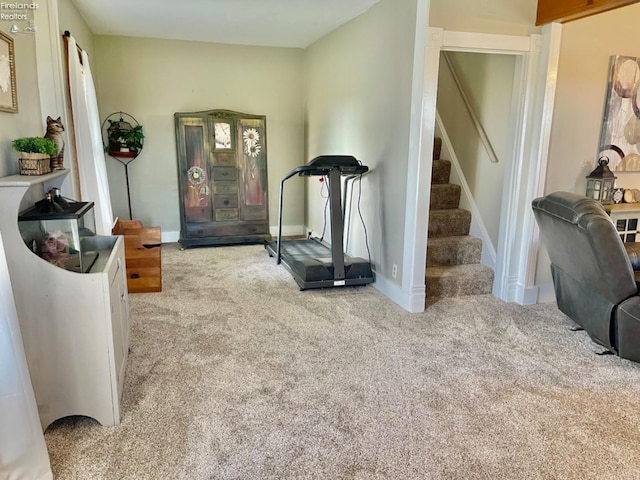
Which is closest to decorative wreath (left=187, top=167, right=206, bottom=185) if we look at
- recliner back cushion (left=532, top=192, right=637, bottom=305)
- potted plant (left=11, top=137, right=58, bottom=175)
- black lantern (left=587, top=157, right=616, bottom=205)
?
potted plant (left=11, top=137, right=58, bottom=175)

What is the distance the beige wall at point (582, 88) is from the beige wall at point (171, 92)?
347 cm

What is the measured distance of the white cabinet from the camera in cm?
189

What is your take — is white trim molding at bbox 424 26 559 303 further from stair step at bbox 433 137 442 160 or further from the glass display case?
the glass display case

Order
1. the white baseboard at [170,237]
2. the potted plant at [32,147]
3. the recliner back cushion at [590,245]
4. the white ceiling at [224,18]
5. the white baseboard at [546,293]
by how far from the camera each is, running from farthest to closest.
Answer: the white baseboard at [170,237] < the white ceiling at [224,18] < the white baseboard at [546,293] < the recliner back cushion at [590,245] < the potted plant at [32,147]

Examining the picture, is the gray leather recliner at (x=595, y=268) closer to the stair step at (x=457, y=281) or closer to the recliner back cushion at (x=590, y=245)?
the recliner back cushion at (x=590, y=245)

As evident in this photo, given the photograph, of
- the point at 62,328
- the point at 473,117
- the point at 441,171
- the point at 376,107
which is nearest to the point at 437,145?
the point at 441,171

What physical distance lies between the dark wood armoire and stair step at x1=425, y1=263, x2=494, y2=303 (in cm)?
252

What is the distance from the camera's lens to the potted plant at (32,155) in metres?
2.22

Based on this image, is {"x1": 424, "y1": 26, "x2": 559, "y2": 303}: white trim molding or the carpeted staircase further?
the carpeted staircase

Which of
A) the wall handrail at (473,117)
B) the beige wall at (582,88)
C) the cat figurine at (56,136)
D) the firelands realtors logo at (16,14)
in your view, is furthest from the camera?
the wall handrail at (473,117)

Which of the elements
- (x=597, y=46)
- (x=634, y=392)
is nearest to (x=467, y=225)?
(x=597, y=46)

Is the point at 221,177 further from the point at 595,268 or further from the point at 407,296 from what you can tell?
the point at 595,268

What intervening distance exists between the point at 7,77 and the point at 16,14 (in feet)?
1.69

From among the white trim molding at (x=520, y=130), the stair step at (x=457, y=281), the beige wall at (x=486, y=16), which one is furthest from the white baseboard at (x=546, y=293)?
the beige wall at (x=486, y=16)
